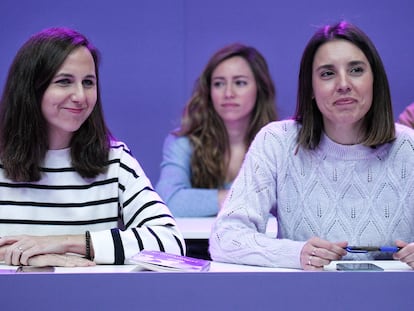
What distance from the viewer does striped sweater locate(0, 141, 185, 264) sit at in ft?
8.19

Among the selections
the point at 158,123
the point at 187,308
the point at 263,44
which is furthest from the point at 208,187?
the point at 187,308

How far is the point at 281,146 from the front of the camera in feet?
8.59

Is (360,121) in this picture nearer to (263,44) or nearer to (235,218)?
(235,218)

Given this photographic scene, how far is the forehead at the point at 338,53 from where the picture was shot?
2.55 m

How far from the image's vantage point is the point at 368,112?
8.49ft

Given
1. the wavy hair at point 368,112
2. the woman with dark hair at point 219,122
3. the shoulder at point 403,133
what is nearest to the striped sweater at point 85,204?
the wavy hair at point 368,112

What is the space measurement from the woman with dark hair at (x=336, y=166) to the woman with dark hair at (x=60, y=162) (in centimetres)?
31

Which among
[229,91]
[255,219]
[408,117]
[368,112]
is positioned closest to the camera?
[255,219]

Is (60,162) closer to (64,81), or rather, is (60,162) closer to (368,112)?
(64,81)

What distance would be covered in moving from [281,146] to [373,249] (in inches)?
21.9

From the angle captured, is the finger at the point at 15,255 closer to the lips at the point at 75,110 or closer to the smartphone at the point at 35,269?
the smartphone at the point at 35,269

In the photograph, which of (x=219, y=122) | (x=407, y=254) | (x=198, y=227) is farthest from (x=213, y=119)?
(x=407, y=254)

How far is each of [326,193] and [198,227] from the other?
29.8 inches

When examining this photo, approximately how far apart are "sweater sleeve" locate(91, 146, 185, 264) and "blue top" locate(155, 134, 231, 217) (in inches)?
44.6
